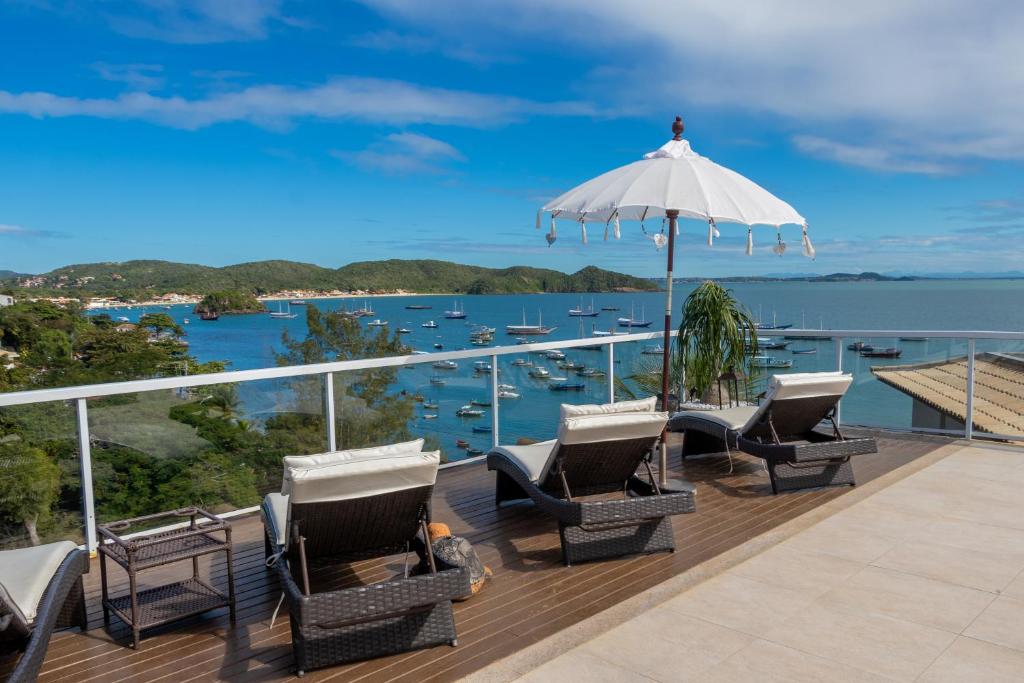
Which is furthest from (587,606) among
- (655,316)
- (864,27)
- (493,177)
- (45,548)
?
(655,316)

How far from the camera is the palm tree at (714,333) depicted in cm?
758

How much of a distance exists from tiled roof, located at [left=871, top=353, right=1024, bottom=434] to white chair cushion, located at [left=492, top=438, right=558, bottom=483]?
13.5 ft

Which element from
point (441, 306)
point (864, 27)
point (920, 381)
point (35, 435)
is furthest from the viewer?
point (441, 306)

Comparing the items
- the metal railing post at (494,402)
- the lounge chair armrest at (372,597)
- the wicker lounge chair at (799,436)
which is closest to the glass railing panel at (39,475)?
the lounge chair armrest at (372,597)

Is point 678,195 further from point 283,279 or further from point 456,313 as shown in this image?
point 456,313

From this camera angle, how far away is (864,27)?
1119cm

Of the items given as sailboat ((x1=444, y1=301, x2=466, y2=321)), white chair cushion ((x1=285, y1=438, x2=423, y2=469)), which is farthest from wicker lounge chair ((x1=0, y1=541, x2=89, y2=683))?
sailboat ((x1=444, y1=301, x2=466, y2=321))

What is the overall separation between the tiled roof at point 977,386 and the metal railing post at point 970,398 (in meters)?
0.03

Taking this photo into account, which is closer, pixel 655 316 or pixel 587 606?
pixel 587 606

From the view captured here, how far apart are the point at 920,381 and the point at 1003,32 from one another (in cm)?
800

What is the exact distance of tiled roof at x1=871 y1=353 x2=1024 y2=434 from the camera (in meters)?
6.88

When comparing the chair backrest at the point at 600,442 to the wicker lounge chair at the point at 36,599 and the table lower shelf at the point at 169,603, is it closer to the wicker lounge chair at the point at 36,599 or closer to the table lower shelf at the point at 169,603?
the table lower shelf at the point at 169,603

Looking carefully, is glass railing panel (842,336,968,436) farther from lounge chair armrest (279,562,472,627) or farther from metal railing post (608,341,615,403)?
lounge chair armrest (279,562,472,627)

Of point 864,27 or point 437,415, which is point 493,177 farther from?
point 437,415
